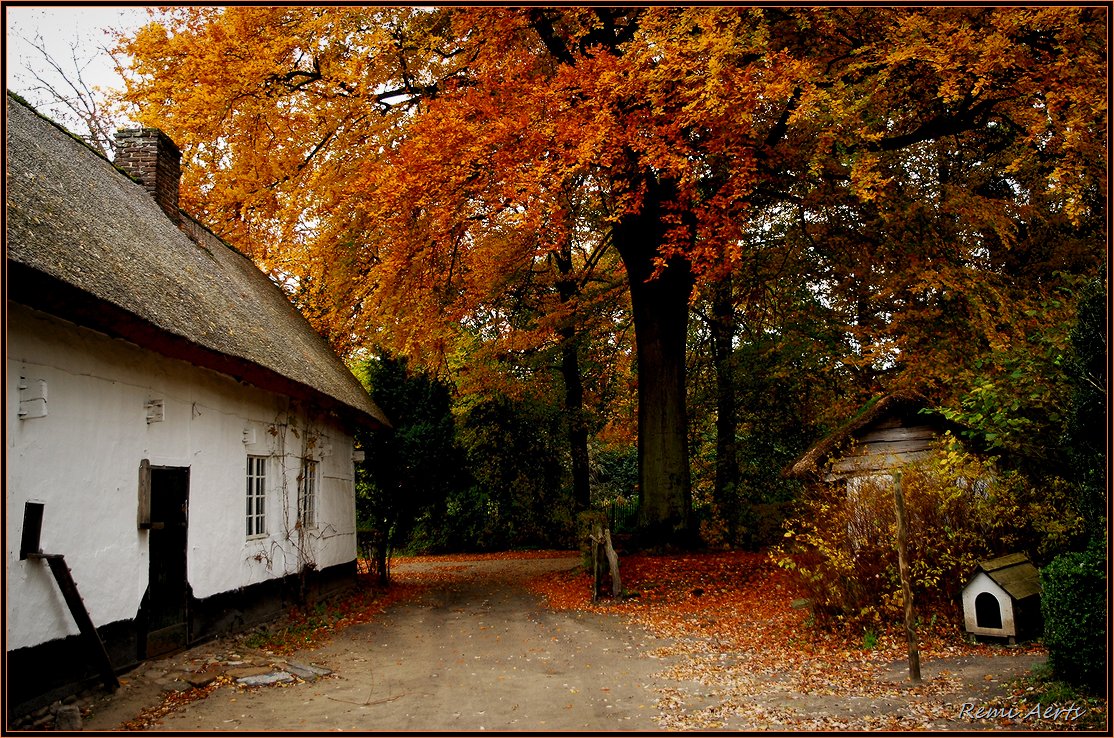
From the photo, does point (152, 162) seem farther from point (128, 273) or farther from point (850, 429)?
point (850, 429)

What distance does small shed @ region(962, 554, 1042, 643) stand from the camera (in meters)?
7.50

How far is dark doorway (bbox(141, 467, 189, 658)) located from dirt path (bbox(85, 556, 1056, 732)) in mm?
313

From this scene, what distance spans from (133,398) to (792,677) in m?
7.36

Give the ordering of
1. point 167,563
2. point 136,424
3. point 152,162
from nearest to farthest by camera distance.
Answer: point 136,424 < point 167,563 < point 152,162

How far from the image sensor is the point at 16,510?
6266 millimetres

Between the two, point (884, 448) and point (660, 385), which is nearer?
point (884, 448)

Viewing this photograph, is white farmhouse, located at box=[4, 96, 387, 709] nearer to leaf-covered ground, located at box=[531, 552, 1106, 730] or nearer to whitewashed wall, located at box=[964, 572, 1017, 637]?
leaf-covered ground, located at box=[531, 552, 1106, 730]

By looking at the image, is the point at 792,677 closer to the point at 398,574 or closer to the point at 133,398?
the point at 133,398

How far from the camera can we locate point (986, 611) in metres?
7.85

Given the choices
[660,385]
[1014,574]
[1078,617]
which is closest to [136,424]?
[1078,617]

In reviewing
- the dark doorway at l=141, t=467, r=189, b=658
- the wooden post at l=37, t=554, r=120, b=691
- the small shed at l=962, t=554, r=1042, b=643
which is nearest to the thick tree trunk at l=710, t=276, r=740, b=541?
the small shed at l=962, t=554, r=1042, b=643

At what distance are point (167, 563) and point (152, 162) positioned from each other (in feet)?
24.2

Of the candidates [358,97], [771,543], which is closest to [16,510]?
[358,97]

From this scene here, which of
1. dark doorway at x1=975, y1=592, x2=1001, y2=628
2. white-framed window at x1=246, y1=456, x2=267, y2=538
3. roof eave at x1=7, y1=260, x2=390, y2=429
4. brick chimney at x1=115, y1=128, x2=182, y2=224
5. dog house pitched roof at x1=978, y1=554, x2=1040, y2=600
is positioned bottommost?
dark doorway at x1=975, y1=592, x2=1001, y2=628
